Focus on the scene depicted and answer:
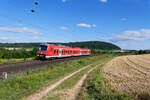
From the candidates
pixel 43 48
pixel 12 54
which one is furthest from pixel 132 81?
pixel 12 54

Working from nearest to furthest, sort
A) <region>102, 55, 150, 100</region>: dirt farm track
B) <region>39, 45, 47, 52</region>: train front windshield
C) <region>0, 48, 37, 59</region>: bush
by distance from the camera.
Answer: <region>102, 55, 150, 100</region>: dirt farm track → <region>39, 45, 47, 52</region>: train front windshield → <region>0, 48, 37, 59</region>: bush

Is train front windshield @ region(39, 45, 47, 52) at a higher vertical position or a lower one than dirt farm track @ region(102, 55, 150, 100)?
higher

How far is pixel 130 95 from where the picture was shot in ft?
24.5

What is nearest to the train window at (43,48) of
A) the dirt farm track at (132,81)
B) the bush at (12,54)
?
the dirt farm track at (132,81)

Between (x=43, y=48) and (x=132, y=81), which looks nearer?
(x=132, y=81)

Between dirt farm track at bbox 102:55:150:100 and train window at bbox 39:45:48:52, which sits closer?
dirt farm track at bbox 102:55:150:100

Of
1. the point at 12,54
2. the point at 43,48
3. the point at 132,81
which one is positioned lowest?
A: the point at 132,81

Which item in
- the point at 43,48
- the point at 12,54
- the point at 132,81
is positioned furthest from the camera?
the point at 12,54

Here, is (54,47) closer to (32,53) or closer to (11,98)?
(11,98)

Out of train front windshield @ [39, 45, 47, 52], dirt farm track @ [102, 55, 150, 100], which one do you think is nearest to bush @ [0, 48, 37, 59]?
train front windshield @ [39, 45, 47, 52]

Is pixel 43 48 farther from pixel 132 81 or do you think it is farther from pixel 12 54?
pixel 12 54

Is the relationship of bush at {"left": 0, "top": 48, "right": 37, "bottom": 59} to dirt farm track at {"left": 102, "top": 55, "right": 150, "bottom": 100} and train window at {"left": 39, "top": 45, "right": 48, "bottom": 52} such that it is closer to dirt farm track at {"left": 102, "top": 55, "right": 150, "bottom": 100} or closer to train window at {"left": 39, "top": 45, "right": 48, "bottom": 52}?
train window at {"left": 39, "top": 45, "right": 48, "bottom": 52}

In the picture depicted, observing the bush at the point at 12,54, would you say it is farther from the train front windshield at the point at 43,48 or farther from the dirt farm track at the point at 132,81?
the dirt farm track at the point at 132,81

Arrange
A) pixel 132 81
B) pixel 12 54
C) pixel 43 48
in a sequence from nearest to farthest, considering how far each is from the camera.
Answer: pixel 132 81, pixel 43 48, pixel 12 54
